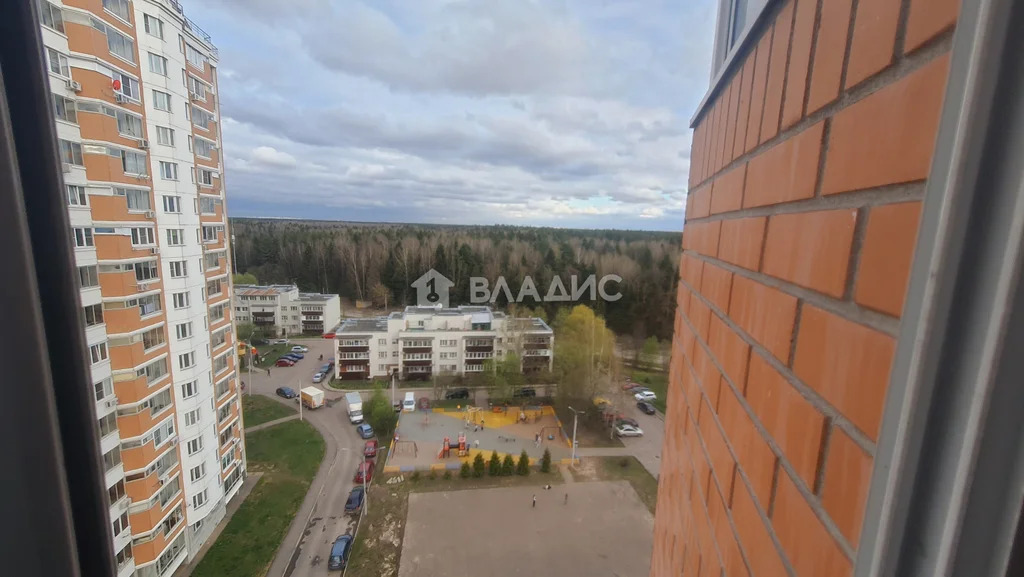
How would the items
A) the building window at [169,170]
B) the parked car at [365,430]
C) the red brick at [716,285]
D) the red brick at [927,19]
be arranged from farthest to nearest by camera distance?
the parked car at [365,430] → the building window at [169,170] → the red brick at [716,285] → the red brick at [927,19]

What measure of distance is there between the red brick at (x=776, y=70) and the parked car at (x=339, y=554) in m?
7.89

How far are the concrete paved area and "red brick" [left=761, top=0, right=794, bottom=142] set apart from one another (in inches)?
291

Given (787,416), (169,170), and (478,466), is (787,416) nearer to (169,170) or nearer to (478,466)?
(169,170)

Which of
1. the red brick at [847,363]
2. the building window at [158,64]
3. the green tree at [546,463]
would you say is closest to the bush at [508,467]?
the green tree at [546,463]

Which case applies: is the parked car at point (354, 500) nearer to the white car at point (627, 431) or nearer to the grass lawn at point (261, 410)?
the grass lawn at point (261, 410)

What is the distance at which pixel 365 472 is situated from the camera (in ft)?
28.7

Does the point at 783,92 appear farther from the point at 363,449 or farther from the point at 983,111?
the point at 363,449

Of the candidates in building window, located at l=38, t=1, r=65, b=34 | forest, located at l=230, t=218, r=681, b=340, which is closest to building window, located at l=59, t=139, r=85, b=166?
building window, located at l=38, t=1, r=65, b=34

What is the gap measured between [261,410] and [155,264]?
26.3 ft

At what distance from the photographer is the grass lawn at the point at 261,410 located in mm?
11188

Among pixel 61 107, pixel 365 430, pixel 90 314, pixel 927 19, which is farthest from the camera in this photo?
pixel 365 430

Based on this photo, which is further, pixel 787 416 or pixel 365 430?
pixel 365 430

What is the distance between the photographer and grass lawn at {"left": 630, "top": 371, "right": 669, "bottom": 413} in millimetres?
13221

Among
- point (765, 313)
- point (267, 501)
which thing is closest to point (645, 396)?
point (267, 501)
